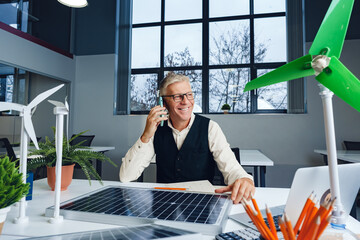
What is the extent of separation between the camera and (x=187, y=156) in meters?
1.52

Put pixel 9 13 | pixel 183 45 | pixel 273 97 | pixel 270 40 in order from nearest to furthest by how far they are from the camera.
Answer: pixel 9 13 → pixel 273 97 → pixel 270 40 → pixel 183 45

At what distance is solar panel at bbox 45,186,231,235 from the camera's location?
26.3 inches

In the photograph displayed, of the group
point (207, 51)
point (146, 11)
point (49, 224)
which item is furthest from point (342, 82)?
point (146, 11)

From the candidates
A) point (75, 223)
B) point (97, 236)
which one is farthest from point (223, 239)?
point (75, 223)

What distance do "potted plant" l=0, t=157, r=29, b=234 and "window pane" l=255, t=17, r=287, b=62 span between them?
4.39 metres

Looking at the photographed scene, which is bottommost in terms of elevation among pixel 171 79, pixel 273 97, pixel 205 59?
pixel 171 79

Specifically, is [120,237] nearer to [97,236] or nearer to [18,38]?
[97,236]

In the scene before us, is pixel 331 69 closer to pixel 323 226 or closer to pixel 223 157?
pixel 323 226

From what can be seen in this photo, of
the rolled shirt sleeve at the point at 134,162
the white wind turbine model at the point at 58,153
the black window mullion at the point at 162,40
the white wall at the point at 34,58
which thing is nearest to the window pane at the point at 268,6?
the black window mullion at the point at 162,40

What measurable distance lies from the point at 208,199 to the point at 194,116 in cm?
83

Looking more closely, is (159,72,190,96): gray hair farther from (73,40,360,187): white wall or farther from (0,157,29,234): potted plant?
(73,40,360,187): white wall

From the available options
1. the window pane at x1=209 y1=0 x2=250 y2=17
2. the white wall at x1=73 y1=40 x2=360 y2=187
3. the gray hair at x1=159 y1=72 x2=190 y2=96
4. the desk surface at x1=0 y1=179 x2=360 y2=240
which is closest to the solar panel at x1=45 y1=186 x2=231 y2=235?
the desk surface at x1=0 y1=179 x2=360 y2=240

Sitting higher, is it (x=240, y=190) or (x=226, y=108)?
(x=226, y=108)

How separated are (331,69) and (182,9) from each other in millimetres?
4706
